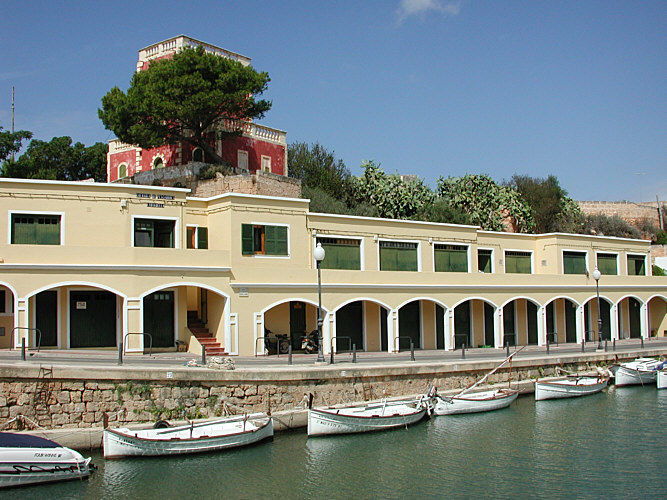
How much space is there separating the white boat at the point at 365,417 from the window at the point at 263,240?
29.1ft

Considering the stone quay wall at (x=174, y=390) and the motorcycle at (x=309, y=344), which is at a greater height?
the motorcycle at (x=309, y=344)

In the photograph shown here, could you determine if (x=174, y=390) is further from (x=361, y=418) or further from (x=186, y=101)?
(x=186, y=101)

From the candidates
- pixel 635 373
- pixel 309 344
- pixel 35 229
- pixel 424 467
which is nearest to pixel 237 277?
pixel 309 344

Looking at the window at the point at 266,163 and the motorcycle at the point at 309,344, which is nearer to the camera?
the motorcycle at the point at 309,344

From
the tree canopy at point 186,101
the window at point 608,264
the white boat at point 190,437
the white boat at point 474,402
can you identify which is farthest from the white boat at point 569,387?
the tree canopy at point 186,101

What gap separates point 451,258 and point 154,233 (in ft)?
52.3

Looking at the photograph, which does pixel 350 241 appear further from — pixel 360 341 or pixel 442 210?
pixel 442 210

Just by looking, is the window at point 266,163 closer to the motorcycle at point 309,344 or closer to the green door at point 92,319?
the motorcycle at point 309,344

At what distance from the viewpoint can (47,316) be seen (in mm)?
26719

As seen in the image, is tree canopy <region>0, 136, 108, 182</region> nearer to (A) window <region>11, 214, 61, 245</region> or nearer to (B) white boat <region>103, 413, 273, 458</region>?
(A) window <region>11, 214, 61, 245</region>

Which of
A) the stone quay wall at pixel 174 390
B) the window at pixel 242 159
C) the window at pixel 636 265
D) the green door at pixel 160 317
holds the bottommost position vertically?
the stone quay wall at pixel 174 390

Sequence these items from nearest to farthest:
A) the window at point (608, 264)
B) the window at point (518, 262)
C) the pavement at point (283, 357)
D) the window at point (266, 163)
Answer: the pavement at point (283, 357), the window at point (518, 262), the window at point (608, 264), the window at point (266, 163)

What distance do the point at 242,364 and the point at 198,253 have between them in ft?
18.0

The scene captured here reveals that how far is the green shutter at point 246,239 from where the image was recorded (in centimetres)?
2948
